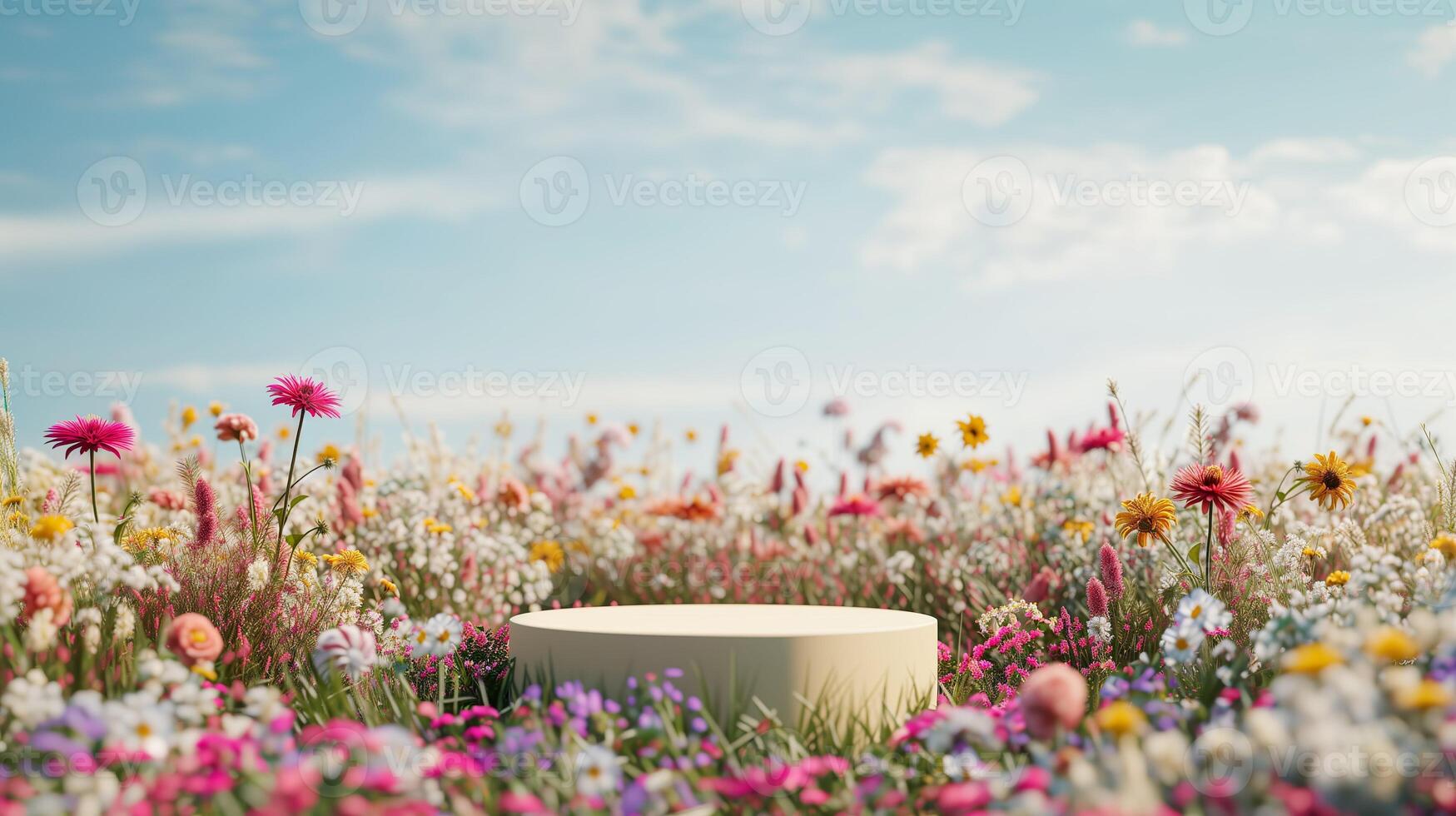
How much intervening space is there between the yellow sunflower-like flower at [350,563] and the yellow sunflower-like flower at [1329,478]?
4.20m

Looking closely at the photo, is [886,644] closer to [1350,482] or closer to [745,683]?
[745,683]

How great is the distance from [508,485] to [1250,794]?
17.6 feet

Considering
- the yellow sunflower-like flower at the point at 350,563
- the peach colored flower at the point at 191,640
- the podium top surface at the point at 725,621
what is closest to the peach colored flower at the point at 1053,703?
the podium top surface at the point at 725,621

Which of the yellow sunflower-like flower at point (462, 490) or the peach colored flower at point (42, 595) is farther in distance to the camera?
the yellow sunflower-like flower at point (462, 490)

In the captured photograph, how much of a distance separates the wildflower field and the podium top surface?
0.23m

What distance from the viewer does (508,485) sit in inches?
269

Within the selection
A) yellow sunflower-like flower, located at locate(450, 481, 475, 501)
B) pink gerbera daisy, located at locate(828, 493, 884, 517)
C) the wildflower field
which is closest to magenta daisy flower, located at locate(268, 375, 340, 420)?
the wildflower field

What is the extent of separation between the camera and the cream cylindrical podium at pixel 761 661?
356 centimetres

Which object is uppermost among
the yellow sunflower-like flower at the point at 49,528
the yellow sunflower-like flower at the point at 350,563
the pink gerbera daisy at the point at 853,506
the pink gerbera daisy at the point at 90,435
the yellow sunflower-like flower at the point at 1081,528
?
the pink gerbera daisy at the point at 90,435

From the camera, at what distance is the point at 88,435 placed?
4.24 metres

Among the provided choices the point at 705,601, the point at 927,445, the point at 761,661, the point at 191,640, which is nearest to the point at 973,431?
the point at 927,445

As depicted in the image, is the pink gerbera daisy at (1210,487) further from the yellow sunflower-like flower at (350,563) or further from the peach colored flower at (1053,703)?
the yellow sunflower-like flower at (350,563)

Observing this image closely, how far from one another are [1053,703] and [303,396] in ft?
10.8

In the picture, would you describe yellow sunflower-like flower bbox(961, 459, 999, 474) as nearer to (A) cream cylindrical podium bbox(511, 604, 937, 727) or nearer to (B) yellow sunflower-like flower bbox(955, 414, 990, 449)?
(B) yellow sunflower-like flower bbox(955, 414, 990, 449)
